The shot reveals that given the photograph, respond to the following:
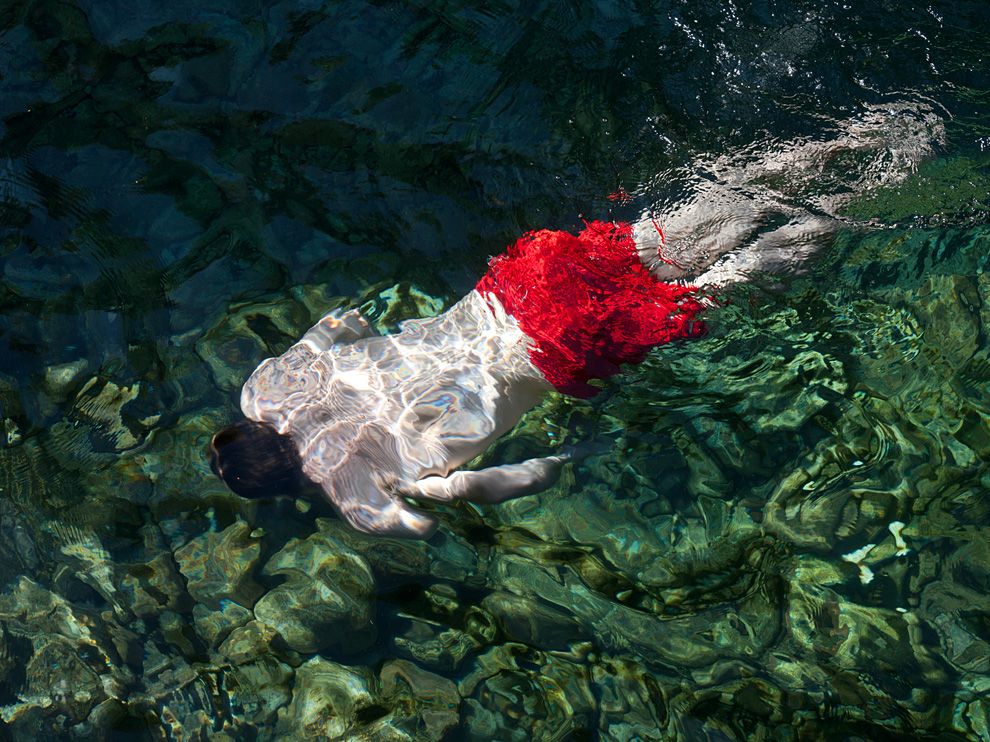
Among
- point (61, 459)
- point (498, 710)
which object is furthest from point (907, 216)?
point (61, 459)

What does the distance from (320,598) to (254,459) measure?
786 mm

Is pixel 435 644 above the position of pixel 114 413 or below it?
below

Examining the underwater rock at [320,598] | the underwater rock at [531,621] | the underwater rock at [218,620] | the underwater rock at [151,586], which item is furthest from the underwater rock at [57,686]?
the underwater rock at [531,621]

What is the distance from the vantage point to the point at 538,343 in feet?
13.5

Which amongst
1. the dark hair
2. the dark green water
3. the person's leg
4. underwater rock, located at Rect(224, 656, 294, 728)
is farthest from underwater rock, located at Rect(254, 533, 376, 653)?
the person's leg

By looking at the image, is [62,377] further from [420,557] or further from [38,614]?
[420,557]

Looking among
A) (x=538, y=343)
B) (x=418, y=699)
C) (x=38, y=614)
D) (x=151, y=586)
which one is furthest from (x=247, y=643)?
(x=538, y=343)

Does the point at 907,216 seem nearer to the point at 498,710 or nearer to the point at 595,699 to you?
the point at 595,699

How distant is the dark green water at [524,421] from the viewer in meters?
3.62

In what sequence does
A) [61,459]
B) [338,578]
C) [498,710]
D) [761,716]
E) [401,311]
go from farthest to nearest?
1. [401,311]
2. [61,459]
3. [338,578]
4. [498,710]
5. [761,716]

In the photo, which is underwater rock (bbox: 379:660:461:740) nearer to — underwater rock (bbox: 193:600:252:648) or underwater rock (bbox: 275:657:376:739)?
underwater rock (bbox: 275:657:376:739)

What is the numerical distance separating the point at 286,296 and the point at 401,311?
71 centimetres

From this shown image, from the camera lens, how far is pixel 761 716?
11.1ft

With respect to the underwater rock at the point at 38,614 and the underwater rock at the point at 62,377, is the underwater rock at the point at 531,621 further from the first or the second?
the underwater rock at the point at 62,377
